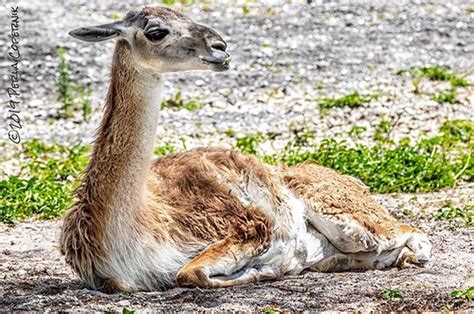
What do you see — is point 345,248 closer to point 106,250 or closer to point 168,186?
point 168,186

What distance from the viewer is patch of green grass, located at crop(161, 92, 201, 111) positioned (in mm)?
14508

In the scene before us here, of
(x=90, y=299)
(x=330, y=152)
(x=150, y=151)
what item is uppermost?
(x=150, y=151)

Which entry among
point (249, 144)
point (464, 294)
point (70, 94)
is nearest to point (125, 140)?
point (464, 294)

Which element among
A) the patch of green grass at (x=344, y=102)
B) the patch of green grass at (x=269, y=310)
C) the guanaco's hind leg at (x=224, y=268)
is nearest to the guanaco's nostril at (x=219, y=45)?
the guanaco's hind leg at (x=224, y=268)

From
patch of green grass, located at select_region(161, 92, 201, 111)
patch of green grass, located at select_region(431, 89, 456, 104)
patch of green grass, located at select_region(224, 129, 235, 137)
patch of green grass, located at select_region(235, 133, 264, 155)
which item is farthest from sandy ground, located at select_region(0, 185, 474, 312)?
patch of green grass, located at select_region(161, 92, 201, 111)

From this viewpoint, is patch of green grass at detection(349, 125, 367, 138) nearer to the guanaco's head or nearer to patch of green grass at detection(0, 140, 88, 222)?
patch of green grass at detection(0, 140, 88, 222)

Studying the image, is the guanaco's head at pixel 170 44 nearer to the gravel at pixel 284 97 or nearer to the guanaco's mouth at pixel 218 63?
the guanaco's mouth at pixel 218 63

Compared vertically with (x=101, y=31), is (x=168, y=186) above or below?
below

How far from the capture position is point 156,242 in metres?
7.34

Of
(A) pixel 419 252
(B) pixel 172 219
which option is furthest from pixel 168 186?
(A) pixel 419 252

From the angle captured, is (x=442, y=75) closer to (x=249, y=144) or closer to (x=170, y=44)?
(x=249, y=144)

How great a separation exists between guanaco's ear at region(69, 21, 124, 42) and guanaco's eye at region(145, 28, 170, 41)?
0.21 m

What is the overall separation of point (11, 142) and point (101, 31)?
609 centimetres

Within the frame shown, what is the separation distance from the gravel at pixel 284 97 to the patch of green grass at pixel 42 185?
27 cm
